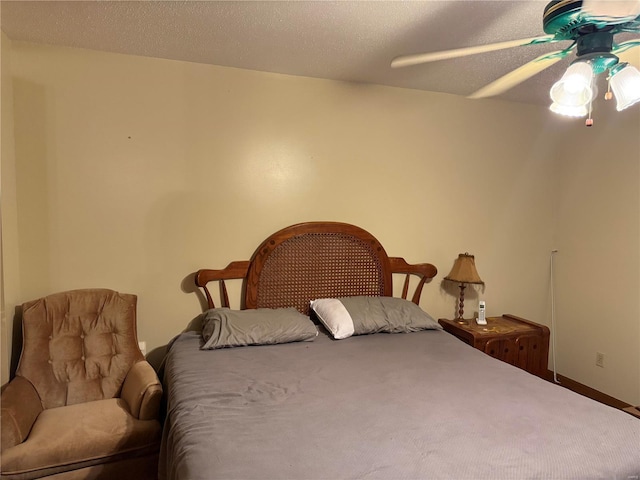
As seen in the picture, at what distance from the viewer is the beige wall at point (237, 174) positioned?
2.48 metres

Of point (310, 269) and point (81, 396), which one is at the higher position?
point (310, 269)

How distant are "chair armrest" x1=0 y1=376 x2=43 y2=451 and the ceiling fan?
2336 mm

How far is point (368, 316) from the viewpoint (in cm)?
277

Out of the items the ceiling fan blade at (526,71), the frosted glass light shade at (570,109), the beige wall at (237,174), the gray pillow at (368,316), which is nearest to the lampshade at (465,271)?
the beige wall at (237,174)

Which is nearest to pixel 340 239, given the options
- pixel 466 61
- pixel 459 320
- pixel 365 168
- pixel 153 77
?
pixel 365 168

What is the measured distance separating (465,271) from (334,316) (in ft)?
3.76

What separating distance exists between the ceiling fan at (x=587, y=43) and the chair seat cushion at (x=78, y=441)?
7.02 feet

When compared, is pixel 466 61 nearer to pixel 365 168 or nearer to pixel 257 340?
pixel 365 168

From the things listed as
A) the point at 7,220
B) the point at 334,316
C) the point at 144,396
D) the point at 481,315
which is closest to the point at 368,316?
the point at 334,316

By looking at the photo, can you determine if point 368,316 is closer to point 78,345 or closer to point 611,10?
point 78,345

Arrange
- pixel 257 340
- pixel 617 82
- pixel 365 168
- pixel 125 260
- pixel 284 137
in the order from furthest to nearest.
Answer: pixel 365 168, pixel 284 137, pixel 125 260, pixel 257 340, pixel 617 82

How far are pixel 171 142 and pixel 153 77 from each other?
407 millimetres

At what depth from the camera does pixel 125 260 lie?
2633mm

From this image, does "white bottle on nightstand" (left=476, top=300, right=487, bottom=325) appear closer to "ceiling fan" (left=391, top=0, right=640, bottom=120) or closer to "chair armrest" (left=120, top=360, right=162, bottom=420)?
"ceiling fan" (left=391, top=0, right=640, bottom=120)
